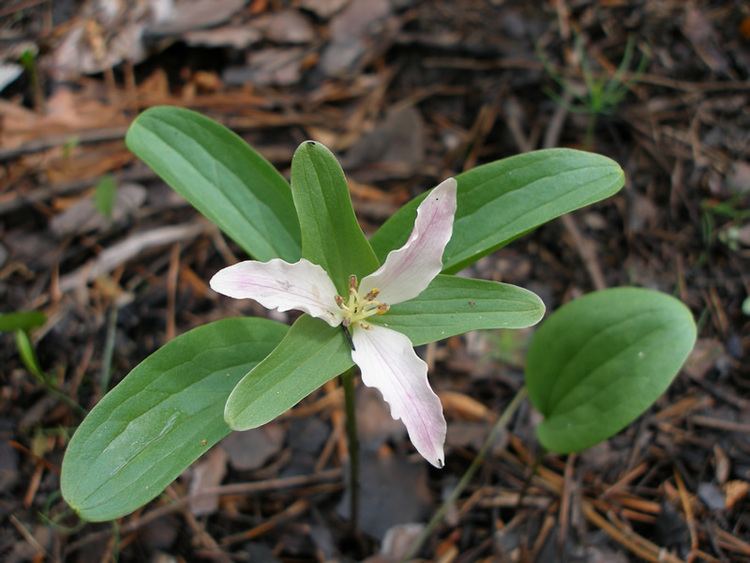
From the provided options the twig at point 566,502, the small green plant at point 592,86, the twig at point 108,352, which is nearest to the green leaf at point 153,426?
the twig at point 108,352

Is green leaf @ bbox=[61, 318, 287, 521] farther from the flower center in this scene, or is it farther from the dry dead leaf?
the dry dead leaf

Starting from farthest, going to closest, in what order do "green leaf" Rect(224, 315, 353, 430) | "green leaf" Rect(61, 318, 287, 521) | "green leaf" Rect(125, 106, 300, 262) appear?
"green leaf" Rect(125, 106, 300, 262) → "green leaf" Rect(61, 318, 287, 521) → "green leaf" Rect(224, 315, 353, 430)

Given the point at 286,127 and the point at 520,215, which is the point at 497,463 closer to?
the point at 520,215

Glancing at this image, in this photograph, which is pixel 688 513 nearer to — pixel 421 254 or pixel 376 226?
pixel 421 254

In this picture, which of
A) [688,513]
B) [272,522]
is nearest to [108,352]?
[272,522]

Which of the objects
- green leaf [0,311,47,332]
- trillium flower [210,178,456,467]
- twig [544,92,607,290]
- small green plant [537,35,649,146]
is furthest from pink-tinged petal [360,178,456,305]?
small green plant [537,35,649,146]

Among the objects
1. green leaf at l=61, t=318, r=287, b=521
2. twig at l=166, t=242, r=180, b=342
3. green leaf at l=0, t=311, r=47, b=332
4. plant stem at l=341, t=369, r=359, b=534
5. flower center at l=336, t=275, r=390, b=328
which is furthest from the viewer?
twig at l=166, t=242, r=180, b=342

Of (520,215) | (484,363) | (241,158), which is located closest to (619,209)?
(484,363)

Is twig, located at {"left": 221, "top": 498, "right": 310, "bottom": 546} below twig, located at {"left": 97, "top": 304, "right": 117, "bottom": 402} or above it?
below
